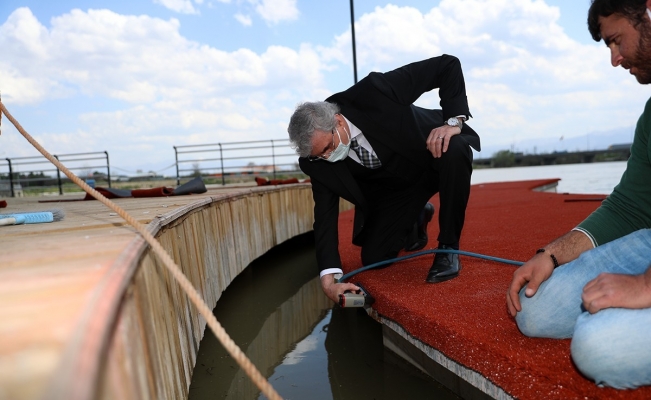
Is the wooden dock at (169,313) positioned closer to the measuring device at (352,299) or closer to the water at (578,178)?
the measuring device at (352,299)

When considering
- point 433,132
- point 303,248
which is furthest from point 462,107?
point 303,248

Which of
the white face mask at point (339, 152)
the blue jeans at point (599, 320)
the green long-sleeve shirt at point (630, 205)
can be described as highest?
the white face mask at point (339, 152)

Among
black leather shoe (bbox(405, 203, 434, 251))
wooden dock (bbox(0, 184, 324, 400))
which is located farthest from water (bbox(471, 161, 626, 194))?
wooden dock (bbox(0, 184, 324, 400))

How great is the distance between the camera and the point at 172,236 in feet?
5.23

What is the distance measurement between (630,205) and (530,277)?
1.25 feet

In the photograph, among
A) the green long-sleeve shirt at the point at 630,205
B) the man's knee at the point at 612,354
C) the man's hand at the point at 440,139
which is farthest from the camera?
the man's hand at the point at 440,139

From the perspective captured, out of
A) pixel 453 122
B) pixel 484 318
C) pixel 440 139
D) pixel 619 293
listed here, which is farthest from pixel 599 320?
pixel 453 122

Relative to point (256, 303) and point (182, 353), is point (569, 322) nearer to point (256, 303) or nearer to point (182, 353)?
point (182, 353)

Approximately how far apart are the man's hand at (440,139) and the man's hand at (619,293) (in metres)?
1.10

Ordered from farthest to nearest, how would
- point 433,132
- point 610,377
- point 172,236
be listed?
point 433,132 → point 172,236 → point 610,377

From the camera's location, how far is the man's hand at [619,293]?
1.03 m

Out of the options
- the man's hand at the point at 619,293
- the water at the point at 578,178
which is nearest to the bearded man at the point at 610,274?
the man's hand at the point at 619,293

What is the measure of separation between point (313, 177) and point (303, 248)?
339 centimetres

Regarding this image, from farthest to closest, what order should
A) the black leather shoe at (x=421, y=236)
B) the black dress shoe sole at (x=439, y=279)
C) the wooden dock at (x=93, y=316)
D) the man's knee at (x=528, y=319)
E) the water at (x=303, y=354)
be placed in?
the black leather shoe at (x=421, y=236) < the black dress shoe sole at (x=439, y=279) < the water at (x=303, y=354) < the man's knee at (x=528, y=319) < the wooden dock at (x=93, y=316)
